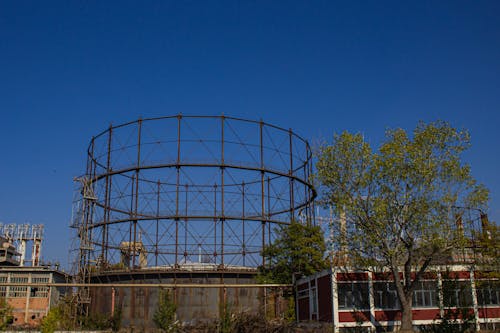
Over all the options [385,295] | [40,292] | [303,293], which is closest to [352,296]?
[385,295]

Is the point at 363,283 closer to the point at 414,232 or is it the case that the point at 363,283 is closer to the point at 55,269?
the point at 414,232

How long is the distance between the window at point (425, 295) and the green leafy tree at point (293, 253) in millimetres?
6990

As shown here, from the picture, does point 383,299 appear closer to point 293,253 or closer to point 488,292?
point 488,292

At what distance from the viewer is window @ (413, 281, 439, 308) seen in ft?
84.4

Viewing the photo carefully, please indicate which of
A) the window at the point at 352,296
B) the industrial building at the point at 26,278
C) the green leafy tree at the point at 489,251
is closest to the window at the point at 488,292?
the green leafy tree at the point at 489,251

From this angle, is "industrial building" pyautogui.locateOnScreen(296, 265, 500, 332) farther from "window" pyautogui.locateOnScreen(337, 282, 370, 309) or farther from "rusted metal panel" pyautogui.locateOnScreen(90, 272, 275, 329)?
"rusted metal panel" pyautogui.locateOnScreen(90, 272, 275, 329)

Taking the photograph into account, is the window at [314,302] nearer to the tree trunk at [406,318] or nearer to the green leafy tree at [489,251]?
the tree trunk at [406,318]

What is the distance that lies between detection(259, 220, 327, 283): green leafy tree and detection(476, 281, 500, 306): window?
914cm

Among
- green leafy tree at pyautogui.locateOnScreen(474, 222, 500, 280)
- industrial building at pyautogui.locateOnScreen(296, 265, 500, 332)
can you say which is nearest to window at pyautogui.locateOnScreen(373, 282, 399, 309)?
industrial building at pyautogui.locateOnScreen(296, 265, 500, 332)

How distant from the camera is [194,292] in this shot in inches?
1367

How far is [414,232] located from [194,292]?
56.8 ft

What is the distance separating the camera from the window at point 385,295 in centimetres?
2525

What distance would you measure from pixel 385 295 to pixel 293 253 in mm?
8721

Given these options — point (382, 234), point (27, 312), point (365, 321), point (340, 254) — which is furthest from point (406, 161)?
point (27, 312)
